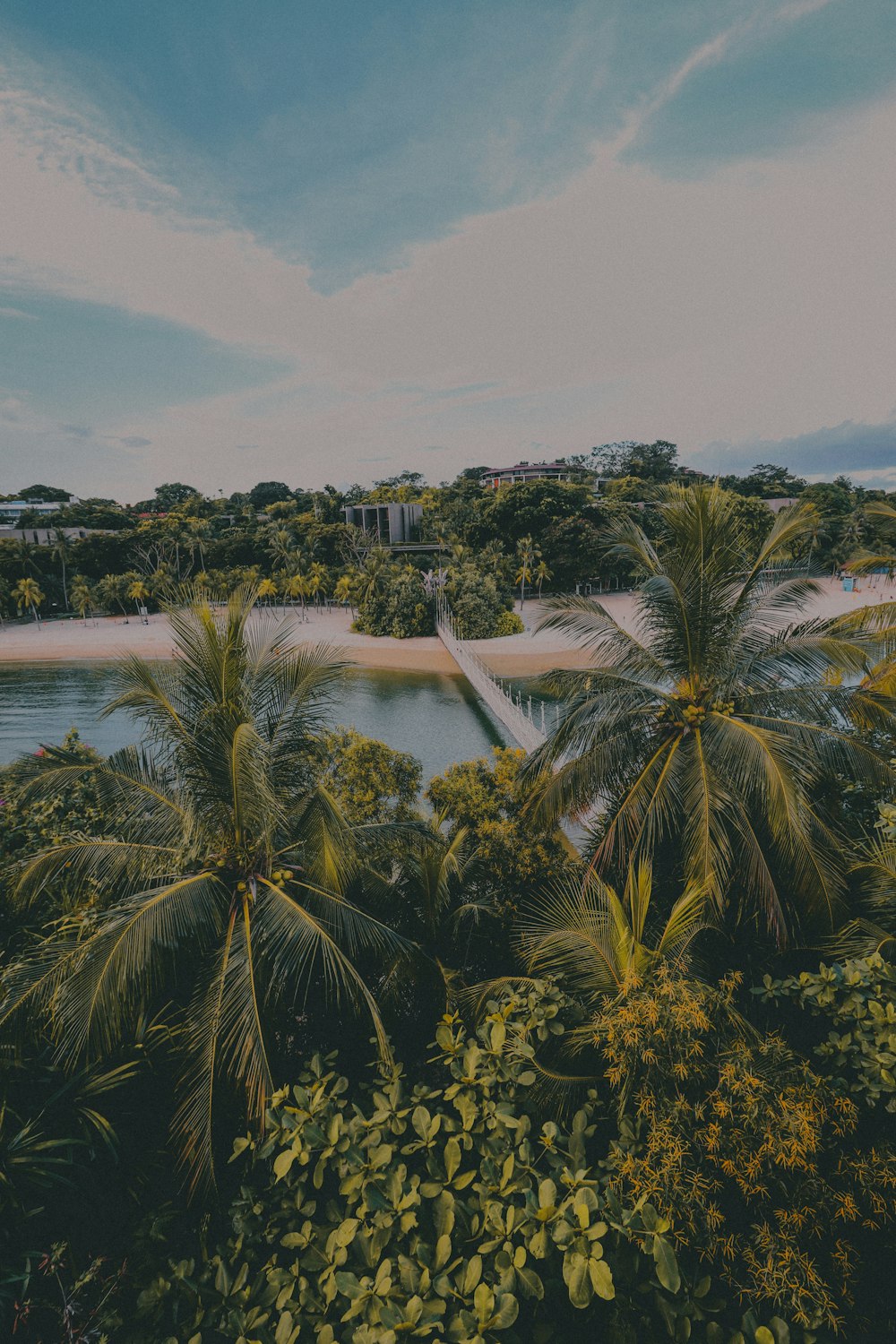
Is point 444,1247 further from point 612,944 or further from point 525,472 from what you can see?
point 525,472

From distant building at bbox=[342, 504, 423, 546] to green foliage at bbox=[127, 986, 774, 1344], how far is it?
45721 mm

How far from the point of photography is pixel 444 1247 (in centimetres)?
202

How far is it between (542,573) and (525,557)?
1375 millimetres

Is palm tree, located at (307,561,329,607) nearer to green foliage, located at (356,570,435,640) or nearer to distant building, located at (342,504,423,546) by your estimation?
distant building, located at (342,504,423,546)

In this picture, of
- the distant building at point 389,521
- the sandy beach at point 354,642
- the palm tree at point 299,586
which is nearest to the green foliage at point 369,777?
the sandy beach at point 354,642

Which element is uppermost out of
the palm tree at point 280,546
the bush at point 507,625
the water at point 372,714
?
the palm tree at point 280,546

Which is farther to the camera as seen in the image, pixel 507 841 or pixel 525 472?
pixel 525 472

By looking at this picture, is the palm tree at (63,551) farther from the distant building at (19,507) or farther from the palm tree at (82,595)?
the distant building at (19,507)

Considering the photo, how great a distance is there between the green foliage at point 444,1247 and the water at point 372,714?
12392mm

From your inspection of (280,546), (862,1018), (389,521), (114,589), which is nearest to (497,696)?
(862,1018)

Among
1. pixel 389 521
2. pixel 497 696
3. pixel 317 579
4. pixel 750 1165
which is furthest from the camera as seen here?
pixel 389 521

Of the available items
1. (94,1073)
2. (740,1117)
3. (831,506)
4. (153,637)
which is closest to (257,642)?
(94,1073)

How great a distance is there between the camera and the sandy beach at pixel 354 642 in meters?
27.5

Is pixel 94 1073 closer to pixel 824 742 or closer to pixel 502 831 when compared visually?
pixel 502 831
